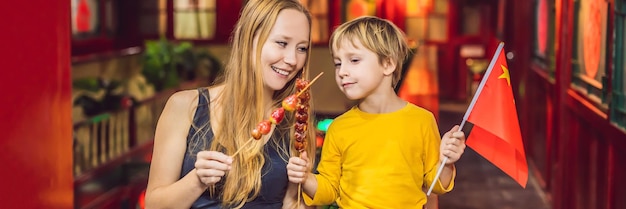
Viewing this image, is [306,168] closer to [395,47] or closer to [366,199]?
[366,199]

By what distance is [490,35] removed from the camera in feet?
52.4

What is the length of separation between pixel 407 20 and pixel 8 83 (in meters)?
13.1

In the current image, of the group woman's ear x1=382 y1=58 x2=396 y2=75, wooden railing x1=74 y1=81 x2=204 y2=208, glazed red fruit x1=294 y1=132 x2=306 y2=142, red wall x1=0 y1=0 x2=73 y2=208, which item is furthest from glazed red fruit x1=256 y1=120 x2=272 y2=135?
wooden railing x1=74 y1=81 x2=204 y2=208

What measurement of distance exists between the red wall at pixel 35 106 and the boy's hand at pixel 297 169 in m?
0.88

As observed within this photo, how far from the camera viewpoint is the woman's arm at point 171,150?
259 centimetres

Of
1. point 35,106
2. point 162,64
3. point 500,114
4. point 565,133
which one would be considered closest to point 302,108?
point 500,114

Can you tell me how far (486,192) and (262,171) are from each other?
5.97 meters

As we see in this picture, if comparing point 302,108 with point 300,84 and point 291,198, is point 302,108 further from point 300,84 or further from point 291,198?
point 291,198

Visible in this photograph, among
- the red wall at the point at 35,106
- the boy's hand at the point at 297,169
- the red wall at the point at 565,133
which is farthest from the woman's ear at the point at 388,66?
the red wall at the point at 565,133

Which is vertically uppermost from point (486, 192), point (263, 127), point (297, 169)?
point (263, 127)

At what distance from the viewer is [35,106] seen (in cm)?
294

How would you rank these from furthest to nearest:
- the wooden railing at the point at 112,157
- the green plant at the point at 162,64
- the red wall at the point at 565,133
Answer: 1. the green plant at the point at 162,64
2. the wooden railing at the point at 112,157
3. the red wall at the point at 565,133

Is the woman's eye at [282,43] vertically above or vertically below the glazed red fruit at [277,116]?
above

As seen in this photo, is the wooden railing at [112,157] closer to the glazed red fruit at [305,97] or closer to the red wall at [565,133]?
the red wall at [565,133]
